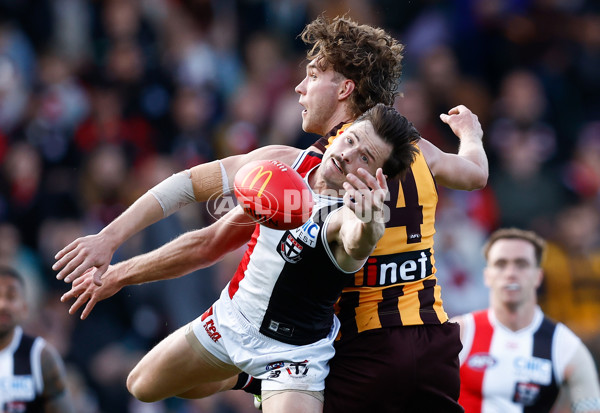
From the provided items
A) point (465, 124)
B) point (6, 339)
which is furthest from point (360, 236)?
point (6, 339)

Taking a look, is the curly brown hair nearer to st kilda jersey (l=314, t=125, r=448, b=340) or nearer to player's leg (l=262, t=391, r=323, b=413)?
st kilda jersey (l=314, t=125, r=448, b=340)

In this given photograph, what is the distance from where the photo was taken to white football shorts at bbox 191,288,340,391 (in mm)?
4352

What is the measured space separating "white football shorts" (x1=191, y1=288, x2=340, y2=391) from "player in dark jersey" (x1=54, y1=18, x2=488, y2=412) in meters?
0.13

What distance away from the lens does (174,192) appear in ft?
15.4

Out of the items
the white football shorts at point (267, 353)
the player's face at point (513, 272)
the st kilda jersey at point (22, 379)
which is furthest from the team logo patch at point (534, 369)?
the st kilda jersey at point (22, 379)

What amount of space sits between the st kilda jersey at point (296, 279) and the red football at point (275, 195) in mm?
204

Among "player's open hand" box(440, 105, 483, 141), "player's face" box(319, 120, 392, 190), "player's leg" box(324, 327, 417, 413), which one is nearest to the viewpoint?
"player's face" box(319, 120, 392, 190)

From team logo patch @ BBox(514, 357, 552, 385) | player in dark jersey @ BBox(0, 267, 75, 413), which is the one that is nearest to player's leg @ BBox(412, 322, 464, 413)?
team logo patch @ BBox(514, 357, 552, 385)

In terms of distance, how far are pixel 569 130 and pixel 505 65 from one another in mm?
1198

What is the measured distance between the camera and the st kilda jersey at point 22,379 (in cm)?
714

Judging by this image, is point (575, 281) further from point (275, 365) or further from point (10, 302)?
point (275, 365)

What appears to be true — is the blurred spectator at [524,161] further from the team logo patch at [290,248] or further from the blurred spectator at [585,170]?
the team logo patch at [290,248]

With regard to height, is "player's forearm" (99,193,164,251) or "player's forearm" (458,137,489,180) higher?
"player's forearm" (458,137,489,180)

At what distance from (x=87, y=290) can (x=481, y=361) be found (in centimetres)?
325
